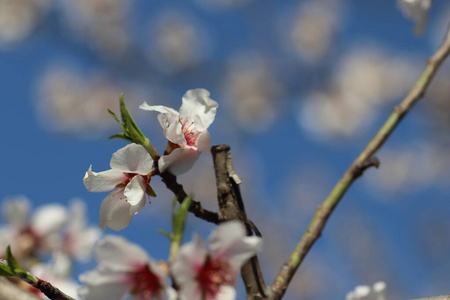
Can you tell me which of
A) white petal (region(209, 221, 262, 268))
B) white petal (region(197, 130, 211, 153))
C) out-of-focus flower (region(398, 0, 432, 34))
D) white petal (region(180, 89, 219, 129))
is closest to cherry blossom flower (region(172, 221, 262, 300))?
white petal (region(209, 221, 262, 268))

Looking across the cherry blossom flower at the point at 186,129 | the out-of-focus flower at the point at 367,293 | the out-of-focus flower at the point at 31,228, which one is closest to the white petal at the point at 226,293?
the cherry blossom flower at the point at 186,129

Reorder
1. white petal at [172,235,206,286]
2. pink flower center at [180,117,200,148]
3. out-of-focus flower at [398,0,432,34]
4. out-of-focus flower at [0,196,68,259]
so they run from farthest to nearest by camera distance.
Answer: out-of-focus flower at [0,196,68,259], out-of-focus flower at [398,0,432,34], pink flower center at [180,117,200,148], white petal at [172,235,206,286]

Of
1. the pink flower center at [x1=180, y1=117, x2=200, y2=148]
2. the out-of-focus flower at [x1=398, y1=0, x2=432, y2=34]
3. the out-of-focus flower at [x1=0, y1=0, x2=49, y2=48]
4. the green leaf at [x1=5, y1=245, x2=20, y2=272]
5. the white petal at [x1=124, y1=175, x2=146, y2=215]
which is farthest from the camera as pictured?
the out-of-focus flower at [x1=0, y1=0, x2=49, y2=48]

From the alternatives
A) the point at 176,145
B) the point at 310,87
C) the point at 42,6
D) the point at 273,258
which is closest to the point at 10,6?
the point at 42,6

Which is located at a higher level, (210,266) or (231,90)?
(231,90)

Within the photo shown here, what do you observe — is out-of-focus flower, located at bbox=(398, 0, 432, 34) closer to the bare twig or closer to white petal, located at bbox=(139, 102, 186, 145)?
white petal, located at bbox=(139, 102, 186, 145)

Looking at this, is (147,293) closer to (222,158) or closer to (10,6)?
(222,158)

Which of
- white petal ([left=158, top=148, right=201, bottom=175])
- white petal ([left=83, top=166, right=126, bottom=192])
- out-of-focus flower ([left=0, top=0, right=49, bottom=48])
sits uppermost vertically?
out-of-focus flower ([left=0, top=0, right=49, bottom=48])

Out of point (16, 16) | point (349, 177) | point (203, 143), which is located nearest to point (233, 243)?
point (203, 143)
